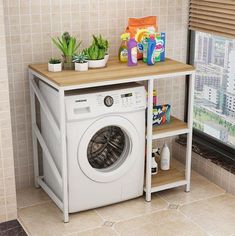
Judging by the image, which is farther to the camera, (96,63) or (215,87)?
(215,87)

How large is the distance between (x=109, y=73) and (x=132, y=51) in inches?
10.8

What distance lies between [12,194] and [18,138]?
0.51 meters

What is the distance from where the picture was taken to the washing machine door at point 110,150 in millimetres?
3270

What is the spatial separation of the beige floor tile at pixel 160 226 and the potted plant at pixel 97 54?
105cm

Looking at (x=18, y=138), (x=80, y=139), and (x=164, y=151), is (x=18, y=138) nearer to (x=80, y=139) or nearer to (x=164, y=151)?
(x=80, y=139)

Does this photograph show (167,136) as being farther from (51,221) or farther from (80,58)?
(51,221)

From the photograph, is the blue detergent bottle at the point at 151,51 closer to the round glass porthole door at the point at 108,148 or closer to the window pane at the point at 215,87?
the round glass porthole door at the point at 108,148

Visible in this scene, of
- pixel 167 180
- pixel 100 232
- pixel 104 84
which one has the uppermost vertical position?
pixel 104 84

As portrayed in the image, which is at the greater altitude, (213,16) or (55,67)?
(213,16)

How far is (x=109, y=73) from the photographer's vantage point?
128 inches

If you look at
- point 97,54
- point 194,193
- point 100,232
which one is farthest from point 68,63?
point 194,193

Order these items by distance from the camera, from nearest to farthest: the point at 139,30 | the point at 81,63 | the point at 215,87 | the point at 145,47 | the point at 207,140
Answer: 1. the point at 81,63
2. the point at 145,47
3. the point at 139,30
4. the point at 215,87
5. the point at 207,140

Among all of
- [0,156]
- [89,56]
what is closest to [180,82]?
[89,56]

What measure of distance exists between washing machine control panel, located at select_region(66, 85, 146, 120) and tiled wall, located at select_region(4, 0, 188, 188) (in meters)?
0.61
